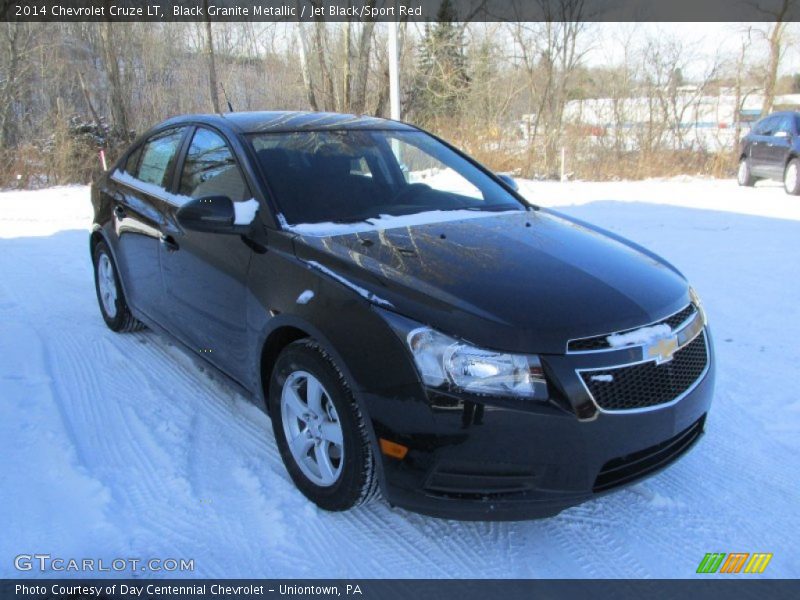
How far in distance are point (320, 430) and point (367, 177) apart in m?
1.50

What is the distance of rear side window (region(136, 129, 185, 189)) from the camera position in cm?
402

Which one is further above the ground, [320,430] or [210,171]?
[210,171]

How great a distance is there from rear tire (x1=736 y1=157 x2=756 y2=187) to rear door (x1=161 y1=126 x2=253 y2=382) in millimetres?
14184

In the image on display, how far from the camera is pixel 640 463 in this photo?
2.40 m

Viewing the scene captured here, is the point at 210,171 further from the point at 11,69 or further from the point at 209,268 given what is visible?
the point at 11,69

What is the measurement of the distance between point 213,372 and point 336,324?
1.33 meters

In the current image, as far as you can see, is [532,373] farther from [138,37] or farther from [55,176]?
[138,37]

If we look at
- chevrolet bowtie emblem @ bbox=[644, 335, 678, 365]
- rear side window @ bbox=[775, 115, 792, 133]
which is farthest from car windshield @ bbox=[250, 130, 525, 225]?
rear side window @ bbox=[775, 115, 792, 133]

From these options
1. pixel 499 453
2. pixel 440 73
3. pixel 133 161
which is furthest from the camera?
pixel 440 73

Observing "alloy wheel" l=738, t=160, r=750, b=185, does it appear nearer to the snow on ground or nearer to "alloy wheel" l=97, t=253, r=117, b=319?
the snow on ground

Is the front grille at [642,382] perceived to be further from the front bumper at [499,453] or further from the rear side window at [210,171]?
the rear side window at [210,171]

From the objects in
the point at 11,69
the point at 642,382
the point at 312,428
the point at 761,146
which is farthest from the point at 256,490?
the point at 11,69

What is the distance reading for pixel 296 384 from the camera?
9.22 feet

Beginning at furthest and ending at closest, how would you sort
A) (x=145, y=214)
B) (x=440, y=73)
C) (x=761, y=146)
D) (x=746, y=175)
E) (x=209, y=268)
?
(x=440, y=73) → (x=746, y=175) → (x=761, y=146) → (x=145, y=214) → (x=209, y=268)
